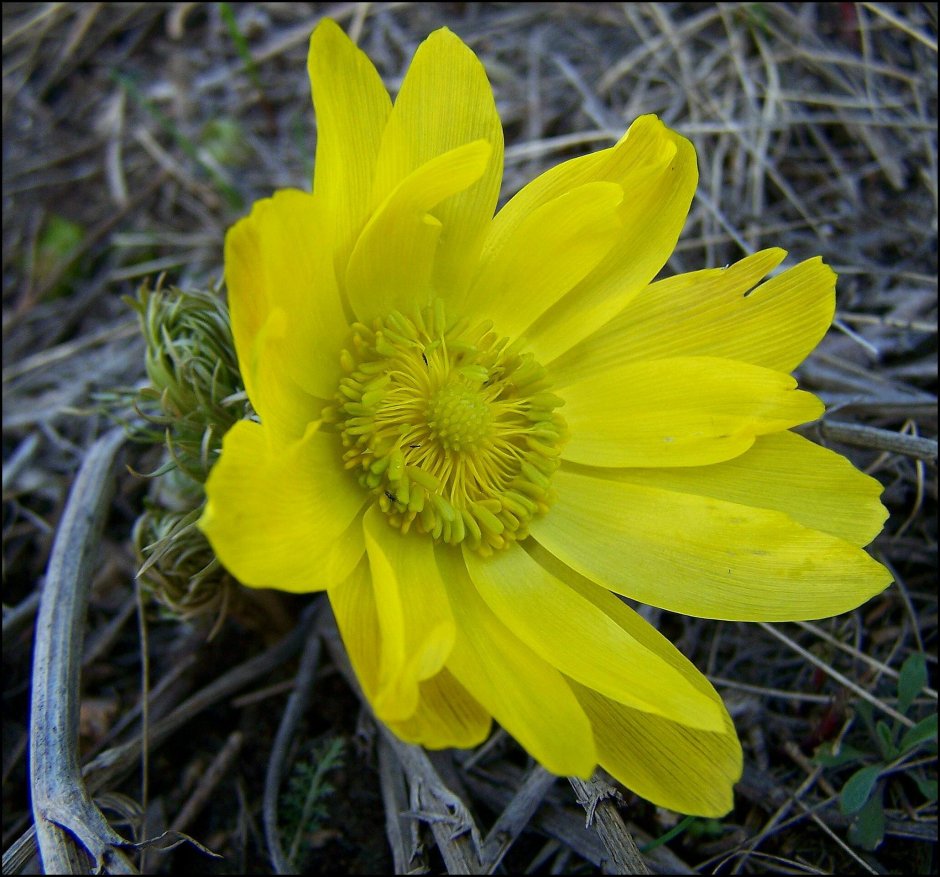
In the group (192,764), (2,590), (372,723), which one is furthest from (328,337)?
(2,590)

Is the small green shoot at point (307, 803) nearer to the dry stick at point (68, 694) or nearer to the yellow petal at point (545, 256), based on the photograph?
the dry stick at point (68, 694)

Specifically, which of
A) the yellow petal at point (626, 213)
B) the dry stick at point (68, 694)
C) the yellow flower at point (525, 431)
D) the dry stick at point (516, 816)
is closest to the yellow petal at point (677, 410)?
the yellow flower at point (525, 431)

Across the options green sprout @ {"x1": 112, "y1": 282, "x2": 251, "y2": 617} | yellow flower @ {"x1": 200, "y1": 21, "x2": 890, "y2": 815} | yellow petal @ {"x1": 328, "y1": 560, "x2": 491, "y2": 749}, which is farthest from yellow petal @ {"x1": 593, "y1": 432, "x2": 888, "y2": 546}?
green sprout @ {"x1": 112, "y1": 282, "x2": 251, "y2": 617}

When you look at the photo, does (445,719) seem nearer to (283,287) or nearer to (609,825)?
(609,825)

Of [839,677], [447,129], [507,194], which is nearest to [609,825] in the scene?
[839,677]

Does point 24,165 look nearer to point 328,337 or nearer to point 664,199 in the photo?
point 328,337

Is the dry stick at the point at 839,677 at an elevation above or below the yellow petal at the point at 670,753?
below

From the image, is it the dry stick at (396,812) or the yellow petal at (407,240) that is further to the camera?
the dry stick at (396,812)

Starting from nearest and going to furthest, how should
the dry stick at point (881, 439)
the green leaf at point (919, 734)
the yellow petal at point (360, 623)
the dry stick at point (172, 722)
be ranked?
the yellow petal at point (360, 623)
the dry stick at point (172, 722)
the green leaf at point (919, 734)
the dry stick at point (881, 439)
